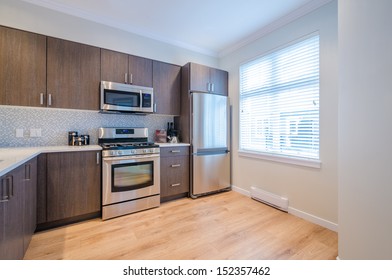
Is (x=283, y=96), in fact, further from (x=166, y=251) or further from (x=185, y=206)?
(x=166, y=251)

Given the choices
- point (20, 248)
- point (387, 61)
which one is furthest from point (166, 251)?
point (387, 61)

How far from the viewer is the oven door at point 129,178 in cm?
224

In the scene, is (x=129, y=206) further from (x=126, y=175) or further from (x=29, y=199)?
(x=29, y=199)

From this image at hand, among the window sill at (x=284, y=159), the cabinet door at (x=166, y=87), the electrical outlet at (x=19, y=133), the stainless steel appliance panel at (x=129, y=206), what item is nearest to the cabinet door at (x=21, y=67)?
the electrical outlet at (x=19, y=133)

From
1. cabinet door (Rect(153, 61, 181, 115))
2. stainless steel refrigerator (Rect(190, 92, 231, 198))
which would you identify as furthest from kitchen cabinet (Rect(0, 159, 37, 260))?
stainless steel refrigerator (Rect(190, 92, 231, 198))

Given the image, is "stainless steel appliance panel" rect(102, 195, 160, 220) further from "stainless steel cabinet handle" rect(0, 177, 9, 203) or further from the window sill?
the window sill

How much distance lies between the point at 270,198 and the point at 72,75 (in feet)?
10.8

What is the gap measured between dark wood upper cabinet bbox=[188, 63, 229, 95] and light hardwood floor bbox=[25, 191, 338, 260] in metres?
2.05

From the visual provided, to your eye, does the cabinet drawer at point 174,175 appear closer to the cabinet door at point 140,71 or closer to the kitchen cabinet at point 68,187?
the kitchen cabinet at point 68,187

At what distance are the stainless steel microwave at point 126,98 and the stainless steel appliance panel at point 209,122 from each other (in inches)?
29.6

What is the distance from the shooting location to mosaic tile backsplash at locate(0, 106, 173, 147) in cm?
216

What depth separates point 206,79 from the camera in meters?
3.13

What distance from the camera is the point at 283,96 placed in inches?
98.9
